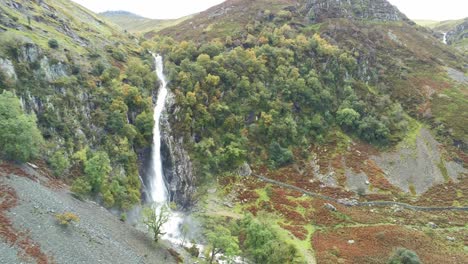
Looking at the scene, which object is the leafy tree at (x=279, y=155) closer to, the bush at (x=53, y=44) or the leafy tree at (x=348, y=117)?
the leafy tree at (x=348, y=117)

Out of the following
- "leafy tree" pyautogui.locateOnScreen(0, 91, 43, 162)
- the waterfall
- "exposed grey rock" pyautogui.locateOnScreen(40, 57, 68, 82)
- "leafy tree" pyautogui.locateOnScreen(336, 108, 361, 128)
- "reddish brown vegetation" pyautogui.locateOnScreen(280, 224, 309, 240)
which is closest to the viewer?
"leafy tree" pyautogui.locateOnScreen(0, 91, 43, 162)

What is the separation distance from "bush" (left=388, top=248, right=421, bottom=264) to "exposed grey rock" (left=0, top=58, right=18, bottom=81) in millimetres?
72696

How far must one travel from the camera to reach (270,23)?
168625 mm

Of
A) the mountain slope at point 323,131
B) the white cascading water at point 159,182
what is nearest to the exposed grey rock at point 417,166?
the mountain slope at point 323,131

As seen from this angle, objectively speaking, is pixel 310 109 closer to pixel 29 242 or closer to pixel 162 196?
pixel 162 196

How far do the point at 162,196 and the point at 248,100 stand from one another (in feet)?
143

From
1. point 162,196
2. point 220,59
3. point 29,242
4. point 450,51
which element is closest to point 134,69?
point 220,59

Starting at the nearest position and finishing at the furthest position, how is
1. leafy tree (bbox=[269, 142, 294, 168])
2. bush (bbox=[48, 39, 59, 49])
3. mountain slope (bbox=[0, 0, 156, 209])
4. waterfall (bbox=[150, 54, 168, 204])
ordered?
mountain slope (bbox=[0, 0, 156, 209]) → waterfall (bbox=[150, 54, 168, 204]) → bush (bbox=[48, 39, 59, 49]) → leafy tree (bbox=[269, 142, 294, 168])

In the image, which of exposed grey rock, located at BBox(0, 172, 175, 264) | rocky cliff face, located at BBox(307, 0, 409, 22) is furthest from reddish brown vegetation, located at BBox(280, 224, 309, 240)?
rocky cliff face, located at BBox(307, 0, 409, 22)

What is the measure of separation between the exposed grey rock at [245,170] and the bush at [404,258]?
4250 cm

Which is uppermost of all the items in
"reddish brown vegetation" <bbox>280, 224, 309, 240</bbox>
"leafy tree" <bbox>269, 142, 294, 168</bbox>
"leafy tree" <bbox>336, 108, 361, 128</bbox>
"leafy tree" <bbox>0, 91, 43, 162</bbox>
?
"leafy tree" <bbox>0, 91, 43, 162</bbox>

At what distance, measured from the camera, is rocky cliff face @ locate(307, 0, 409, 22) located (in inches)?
7013

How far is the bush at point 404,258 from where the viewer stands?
6153cm

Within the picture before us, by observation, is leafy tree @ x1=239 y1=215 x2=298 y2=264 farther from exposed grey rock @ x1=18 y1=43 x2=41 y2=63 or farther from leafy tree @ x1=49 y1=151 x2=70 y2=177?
exposed grey rock @ x1=18 y1=43 x2=41 y2=63
